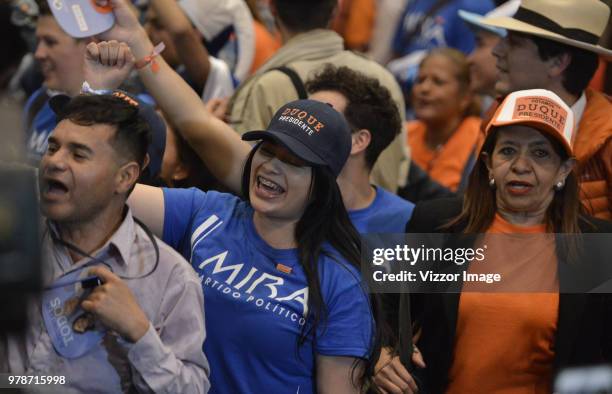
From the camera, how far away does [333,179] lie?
3340mm

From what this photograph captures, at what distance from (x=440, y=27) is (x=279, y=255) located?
3.73m

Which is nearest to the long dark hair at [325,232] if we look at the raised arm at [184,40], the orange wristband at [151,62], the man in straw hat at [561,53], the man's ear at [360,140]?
the orange wristband at [151,62]

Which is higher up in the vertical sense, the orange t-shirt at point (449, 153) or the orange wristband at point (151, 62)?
the orange t-shirt at point (449, 153)

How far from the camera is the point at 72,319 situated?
2.75m

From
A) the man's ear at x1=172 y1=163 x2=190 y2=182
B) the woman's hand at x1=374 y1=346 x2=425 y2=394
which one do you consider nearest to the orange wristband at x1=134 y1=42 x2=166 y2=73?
the man's ear at x1=172 y1=163 x2=190 y2=182

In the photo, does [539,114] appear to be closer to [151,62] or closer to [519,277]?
[519,277]

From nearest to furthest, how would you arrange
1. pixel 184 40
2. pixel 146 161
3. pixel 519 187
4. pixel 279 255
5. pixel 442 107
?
pixel 146 161
pixel 279 255
pixel 519 187
pixel 184 40
pixel 442 107

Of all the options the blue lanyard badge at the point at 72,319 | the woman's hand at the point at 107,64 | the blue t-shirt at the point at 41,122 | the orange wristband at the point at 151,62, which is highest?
the orange wristband at the point at 151,62

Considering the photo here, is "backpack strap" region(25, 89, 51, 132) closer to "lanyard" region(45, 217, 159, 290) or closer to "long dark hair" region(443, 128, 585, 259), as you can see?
"lanyard" region(45, 217, 159, 290)

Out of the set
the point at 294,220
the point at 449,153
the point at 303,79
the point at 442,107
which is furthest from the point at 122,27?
the point at 442,107

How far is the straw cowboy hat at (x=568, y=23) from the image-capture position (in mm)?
4219

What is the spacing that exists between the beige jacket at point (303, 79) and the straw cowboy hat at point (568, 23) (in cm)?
64

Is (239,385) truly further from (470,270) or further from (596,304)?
(596,304)

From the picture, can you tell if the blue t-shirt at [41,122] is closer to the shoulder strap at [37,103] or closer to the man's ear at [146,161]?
the shoulder strap at [37,103]
